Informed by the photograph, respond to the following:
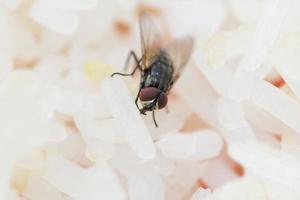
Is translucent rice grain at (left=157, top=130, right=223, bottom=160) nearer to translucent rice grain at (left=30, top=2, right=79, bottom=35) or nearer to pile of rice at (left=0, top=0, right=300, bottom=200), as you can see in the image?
pile of rice at (left=0, top=0, right=300, bottom=200)

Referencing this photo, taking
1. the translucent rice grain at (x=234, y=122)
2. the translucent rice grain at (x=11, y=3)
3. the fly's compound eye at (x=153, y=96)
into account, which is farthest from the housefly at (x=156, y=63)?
the translucent rice grain at (x=11, y=3)

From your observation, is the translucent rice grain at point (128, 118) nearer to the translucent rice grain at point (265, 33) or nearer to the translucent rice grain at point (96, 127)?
the translucent rice grain at point (96, 127)

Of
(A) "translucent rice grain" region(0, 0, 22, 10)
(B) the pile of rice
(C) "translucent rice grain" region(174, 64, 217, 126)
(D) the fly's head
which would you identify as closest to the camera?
(B) the pile of rice

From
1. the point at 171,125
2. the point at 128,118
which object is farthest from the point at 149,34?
the point at 128,118

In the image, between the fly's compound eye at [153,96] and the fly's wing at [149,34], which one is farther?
the fly's wing at [149,34]

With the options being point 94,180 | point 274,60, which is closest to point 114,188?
point 94,180

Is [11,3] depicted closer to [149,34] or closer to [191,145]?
[149,34]

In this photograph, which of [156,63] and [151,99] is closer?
[151,99]

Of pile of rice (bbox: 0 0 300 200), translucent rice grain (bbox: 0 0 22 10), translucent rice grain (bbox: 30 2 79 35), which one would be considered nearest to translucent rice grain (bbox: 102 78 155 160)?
pile of rice (bbox: 0 0 300 200)
